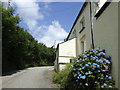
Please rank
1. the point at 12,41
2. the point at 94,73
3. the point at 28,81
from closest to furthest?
the point at 94,73, the point at 28,81, the point at 12,41

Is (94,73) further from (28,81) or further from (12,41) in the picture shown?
(12,41)

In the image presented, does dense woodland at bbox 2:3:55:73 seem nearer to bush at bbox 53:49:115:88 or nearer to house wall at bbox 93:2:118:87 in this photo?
house wall at bbox 93:2:118:87

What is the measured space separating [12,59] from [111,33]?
73.5 ft

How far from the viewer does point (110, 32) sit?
22.0ft

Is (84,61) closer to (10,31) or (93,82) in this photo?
(93,82)

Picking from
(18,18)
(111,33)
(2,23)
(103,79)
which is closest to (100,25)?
(111,33)

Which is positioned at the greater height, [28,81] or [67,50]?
[67,50]

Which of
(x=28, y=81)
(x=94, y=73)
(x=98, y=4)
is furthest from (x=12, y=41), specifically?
(x=94, y=73)

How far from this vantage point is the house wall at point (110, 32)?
6195mm

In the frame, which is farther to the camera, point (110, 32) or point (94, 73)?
point (110, 32)

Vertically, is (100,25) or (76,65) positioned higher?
(100,25)

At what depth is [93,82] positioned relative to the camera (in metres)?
6.34

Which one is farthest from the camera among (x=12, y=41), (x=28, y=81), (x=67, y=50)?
(x=12, y=41)

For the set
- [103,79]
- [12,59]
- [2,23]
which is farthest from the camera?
[12,59]
